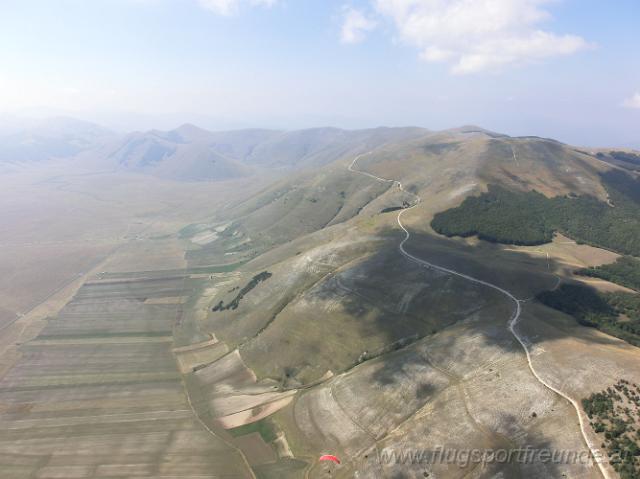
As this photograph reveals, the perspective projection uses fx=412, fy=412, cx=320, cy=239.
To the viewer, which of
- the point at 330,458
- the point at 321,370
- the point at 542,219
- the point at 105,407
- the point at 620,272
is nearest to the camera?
the point at 330,458

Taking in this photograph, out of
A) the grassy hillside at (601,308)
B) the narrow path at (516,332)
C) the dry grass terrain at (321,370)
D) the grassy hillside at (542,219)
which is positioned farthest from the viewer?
the grassy hillside at (542,219)

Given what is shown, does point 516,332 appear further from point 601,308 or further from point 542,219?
point 542,219

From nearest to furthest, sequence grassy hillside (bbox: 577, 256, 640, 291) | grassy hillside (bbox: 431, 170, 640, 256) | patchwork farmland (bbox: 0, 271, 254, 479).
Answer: patchwork farmland (bbox: 0, 271, 254, 479) → grassy hillside (bbox: 577, 256, 640, 291) → grassy hillside (bbox: 431, 170, 640, 256)

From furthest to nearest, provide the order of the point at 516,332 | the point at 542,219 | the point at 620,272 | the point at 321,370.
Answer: the point at 542,219
the point at 620,272
the point at 321,370
the point at 516,332

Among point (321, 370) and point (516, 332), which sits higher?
point (516, 332)

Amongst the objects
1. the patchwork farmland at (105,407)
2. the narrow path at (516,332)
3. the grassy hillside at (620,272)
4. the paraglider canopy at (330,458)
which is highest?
the grassy hillside at (620,272)

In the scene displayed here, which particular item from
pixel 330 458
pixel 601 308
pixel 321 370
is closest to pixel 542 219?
pixel 601 308

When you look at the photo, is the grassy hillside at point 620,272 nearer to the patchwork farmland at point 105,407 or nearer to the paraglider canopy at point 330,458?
the paraglider canopy at point 330,458

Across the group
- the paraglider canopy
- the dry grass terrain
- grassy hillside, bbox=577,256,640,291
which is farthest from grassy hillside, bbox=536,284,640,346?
the paraglider canopy

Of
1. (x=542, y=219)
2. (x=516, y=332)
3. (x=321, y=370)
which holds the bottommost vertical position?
(x=321, y=370)

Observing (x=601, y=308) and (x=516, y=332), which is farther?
(x=601, y=308)

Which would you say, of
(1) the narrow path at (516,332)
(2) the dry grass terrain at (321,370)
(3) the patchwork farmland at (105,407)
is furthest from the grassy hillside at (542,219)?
(3) the patchwork farmland at (105,407)

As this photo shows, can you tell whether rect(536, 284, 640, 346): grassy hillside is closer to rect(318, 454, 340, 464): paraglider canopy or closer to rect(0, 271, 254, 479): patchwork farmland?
rect(318, 454, 340, 464): paraglider canopy

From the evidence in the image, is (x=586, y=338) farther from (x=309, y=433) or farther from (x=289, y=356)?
(x=289, y=356)
